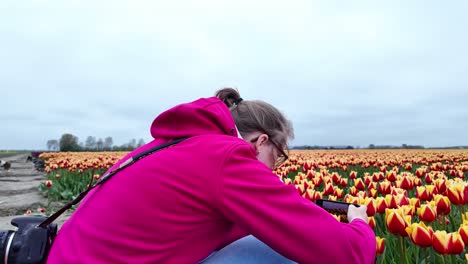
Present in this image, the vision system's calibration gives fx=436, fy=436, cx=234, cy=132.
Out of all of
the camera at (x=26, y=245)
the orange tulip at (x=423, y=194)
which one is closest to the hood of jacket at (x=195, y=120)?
the camera at (x=26, y=245)

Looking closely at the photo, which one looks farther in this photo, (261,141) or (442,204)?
(442,204)

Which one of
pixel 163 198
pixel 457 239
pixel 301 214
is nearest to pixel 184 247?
pixel 163 198

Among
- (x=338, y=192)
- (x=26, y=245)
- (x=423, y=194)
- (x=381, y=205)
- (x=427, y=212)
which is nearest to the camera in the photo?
(x=26, y=245)

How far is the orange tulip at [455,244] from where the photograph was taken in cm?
203

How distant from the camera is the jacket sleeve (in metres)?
1.63


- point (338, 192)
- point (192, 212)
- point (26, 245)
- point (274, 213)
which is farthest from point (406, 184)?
point (26, 245)

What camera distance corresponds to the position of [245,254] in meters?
2.01

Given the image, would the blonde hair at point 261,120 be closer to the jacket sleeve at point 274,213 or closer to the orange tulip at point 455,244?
the jacket sleeve at point 274,213

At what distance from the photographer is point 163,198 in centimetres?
168

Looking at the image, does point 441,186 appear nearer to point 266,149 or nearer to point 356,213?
point 356,213

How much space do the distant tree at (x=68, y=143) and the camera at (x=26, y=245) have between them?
116 ft

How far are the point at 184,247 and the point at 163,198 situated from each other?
0.25 m

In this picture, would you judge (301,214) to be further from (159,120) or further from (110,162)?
(110,162)

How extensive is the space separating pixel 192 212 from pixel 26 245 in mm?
723
